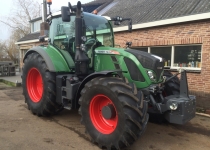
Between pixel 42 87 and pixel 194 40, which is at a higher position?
pixel 194 40

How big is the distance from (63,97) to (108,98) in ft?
4.05

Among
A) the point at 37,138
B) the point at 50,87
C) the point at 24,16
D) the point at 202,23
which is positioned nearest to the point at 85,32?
the point at 50,87

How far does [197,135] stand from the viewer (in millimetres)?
4070

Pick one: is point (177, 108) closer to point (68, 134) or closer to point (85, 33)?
point (68, 134)

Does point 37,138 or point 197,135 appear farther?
point 197,135

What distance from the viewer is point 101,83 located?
10.8 ft

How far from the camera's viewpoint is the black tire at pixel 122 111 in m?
2.98

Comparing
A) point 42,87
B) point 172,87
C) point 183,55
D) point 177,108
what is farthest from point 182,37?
point 42,87

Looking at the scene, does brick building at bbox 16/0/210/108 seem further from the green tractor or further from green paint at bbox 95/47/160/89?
green paint at bbox 95/47/160/89

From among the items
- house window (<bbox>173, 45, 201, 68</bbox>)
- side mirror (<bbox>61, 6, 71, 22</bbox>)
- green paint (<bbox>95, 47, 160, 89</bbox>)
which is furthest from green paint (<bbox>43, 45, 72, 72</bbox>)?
house window (<bbox>173, 45, 201, 68</bbox>)

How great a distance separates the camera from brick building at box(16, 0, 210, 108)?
592 centimetres

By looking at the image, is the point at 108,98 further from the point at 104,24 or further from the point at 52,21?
the point at 52,21

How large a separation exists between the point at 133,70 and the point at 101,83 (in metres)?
0.75

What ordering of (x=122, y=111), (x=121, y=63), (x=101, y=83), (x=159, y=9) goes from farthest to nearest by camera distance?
(x=159, y=9) < (x=121, y=63) < (x=101, y=83) < (x=122, y=111)
